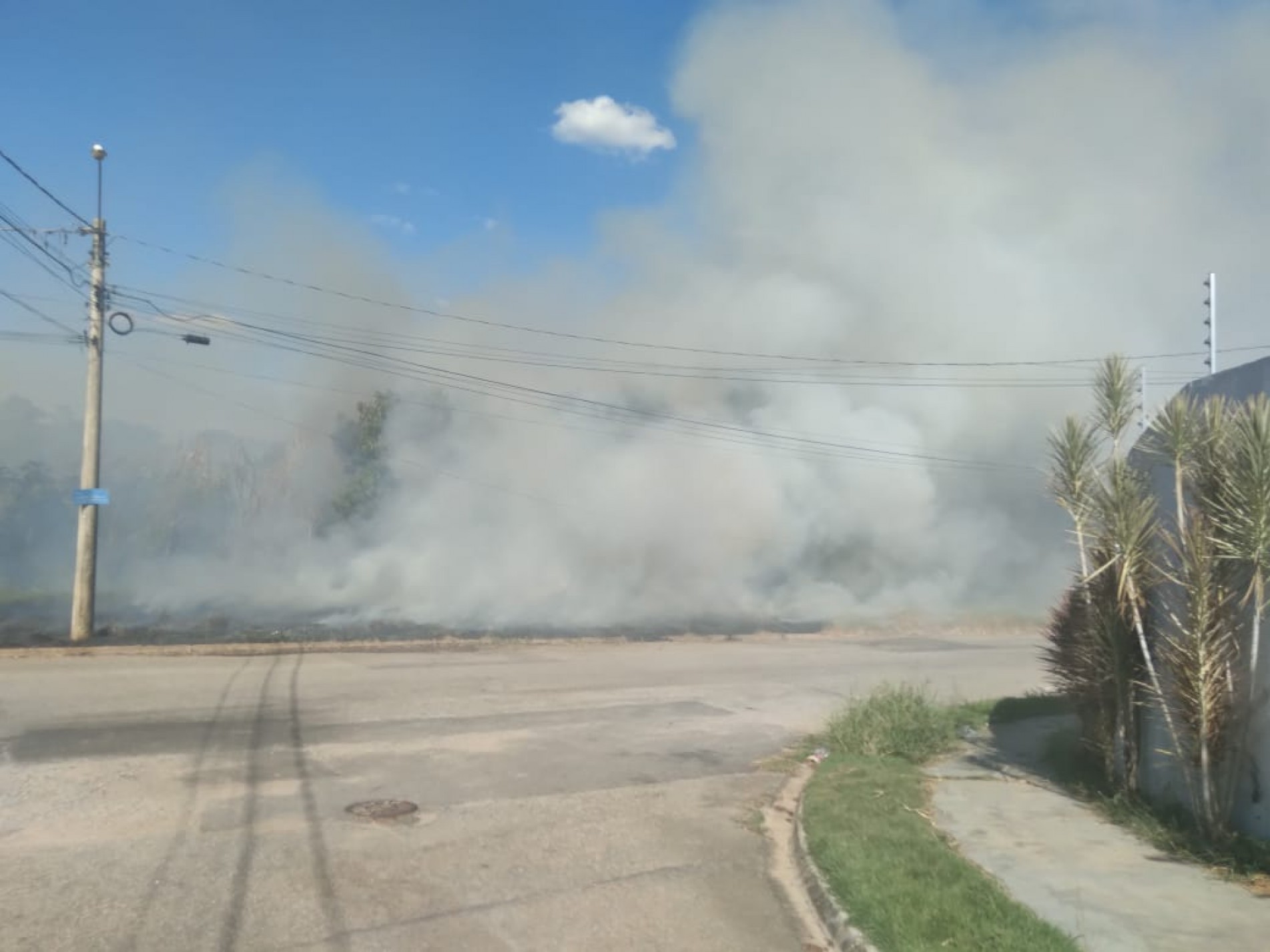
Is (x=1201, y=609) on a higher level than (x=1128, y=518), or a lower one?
lower

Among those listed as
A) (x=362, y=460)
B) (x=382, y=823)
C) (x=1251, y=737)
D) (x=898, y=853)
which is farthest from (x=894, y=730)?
(x=362, y=460)

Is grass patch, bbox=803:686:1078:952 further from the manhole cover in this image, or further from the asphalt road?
the manhole cover

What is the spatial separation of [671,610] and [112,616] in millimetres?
13401

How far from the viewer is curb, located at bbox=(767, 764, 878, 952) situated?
14.6 feet

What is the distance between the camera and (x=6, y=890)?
4.70 m

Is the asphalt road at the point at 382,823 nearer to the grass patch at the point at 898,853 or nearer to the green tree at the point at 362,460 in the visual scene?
the grass patch at the point at 898,853

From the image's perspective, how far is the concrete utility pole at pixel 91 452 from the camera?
52.4ft

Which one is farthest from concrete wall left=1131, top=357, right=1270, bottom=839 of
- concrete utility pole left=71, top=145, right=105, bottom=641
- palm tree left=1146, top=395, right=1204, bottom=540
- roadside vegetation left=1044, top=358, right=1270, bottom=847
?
concrete utility pole left=71, top=145, right=105, bottom=641

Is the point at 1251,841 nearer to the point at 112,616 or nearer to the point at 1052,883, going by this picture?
the point at 1052,883

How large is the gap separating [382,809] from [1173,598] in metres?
5.13

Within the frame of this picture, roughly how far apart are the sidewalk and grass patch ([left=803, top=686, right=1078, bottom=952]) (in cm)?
19

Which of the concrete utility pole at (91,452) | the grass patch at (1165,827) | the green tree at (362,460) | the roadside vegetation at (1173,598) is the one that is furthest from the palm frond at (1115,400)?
the green tree at (362,460)

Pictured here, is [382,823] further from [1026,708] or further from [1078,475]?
[1026,708]

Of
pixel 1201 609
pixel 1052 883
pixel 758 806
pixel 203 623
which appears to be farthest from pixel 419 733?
pixel 203 623
